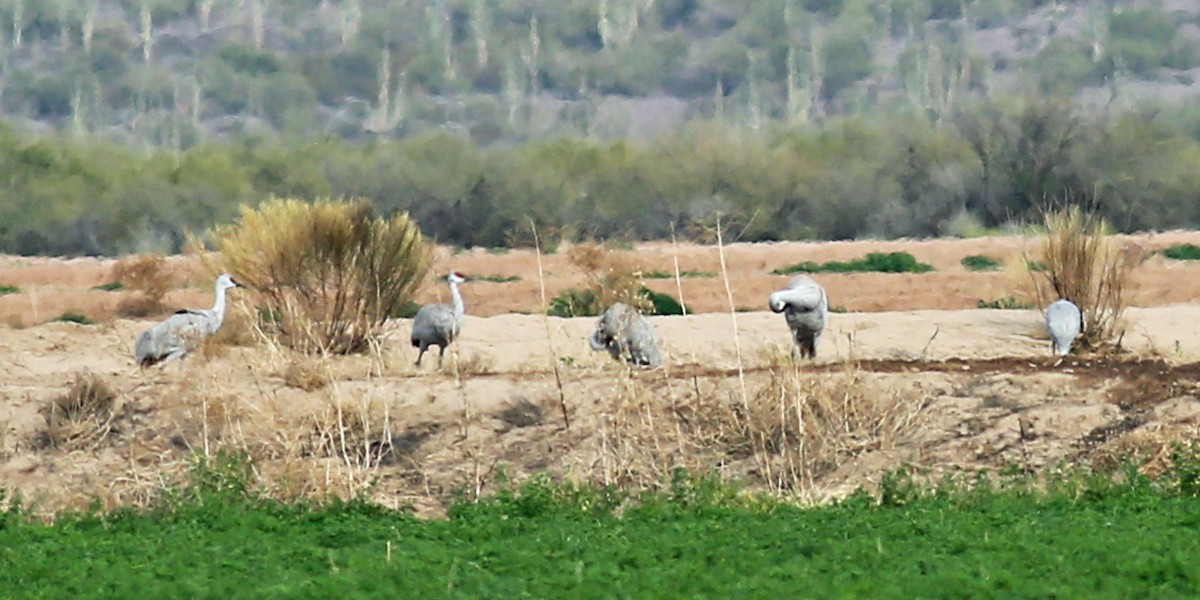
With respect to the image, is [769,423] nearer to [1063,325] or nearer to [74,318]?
[1063,325]

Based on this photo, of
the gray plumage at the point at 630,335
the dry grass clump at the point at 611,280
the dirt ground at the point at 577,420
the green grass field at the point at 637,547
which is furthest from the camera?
the gray plumage at the point at 630,335

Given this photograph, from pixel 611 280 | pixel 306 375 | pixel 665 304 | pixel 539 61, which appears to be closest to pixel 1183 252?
pixel 665 304

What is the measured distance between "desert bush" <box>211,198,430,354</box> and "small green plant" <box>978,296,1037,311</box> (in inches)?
356

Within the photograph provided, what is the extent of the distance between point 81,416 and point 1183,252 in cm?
2444

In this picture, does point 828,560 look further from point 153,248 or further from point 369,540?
point 153,248

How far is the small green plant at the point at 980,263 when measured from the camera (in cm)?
→ 3453

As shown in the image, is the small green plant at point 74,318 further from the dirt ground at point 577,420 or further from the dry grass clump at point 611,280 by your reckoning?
the dirt ground at point 577,420

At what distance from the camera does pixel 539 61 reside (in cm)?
9944

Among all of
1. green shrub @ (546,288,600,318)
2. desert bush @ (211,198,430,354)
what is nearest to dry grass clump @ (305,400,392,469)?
desert bush @ (211,198,430,354)

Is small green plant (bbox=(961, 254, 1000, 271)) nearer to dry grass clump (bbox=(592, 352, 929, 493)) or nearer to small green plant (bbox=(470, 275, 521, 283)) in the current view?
small green plant (bbox=(470, 275, 521, 283))

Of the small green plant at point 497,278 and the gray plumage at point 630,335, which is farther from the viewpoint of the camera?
the small green plant at point 497,278

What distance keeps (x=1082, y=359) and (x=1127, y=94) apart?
72.0 meters

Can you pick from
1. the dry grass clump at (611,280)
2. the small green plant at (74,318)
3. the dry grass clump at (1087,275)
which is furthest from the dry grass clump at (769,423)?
the small green plant at (74,318)

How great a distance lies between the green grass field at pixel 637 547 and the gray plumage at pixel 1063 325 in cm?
581
